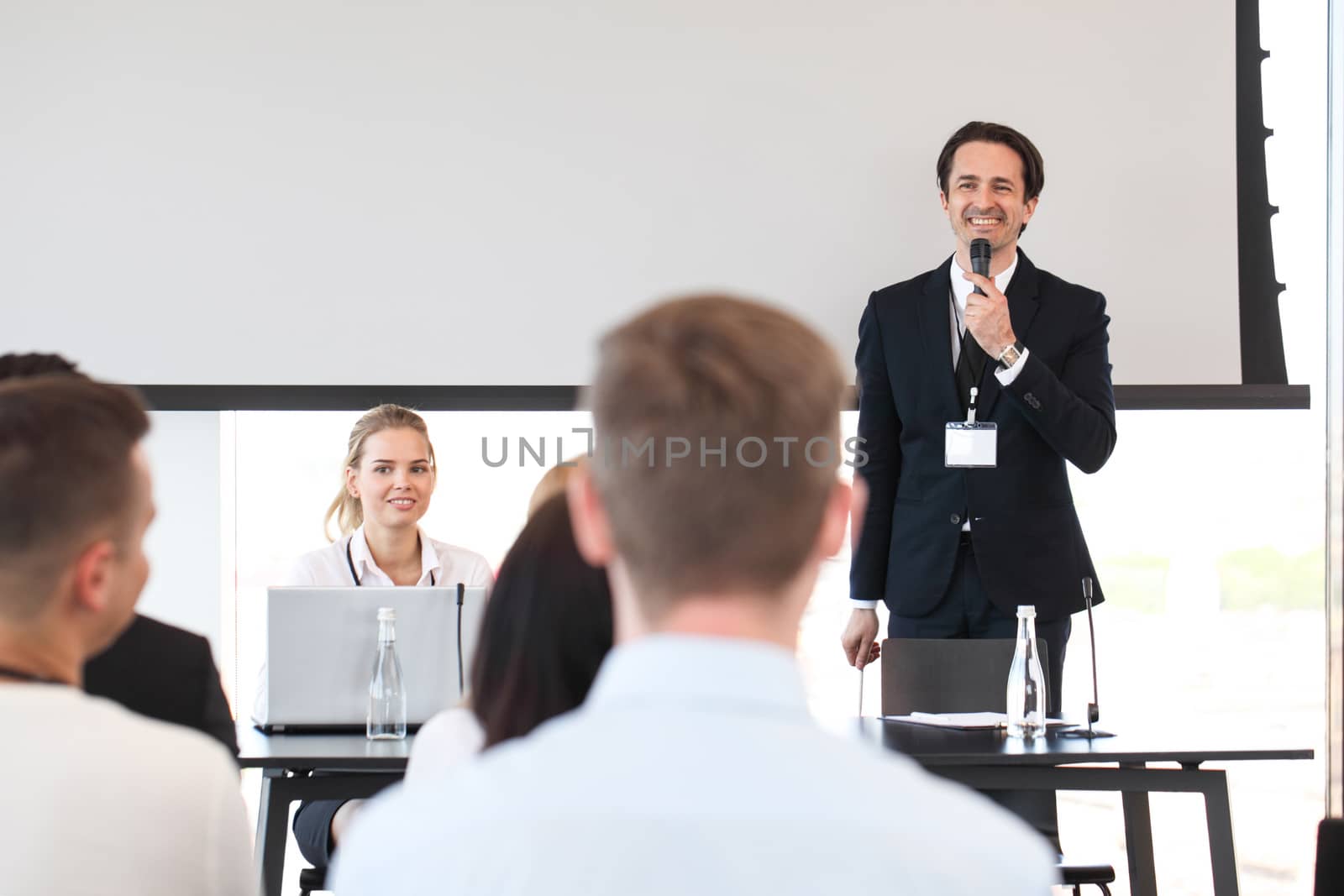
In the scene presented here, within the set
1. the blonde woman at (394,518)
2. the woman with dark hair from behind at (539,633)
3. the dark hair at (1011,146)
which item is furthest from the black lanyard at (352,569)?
the woman with dark hair from behind at (539,633)

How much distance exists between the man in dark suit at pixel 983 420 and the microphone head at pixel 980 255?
4 centimetres

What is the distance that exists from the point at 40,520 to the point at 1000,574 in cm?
235

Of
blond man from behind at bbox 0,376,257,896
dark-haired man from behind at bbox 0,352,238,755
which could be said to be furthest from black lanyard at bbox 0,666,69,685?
dark-haired man from behind at bbox 0,352,238,755

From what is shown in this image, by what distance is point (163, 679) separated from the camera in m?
1.80

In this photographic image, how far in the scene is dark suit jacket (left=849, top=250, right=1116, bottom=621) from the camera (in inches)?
120

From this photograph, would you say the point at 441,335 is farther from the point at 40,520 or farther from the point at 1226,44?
the point at 40,520

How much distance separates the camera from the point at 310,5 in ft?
12.4

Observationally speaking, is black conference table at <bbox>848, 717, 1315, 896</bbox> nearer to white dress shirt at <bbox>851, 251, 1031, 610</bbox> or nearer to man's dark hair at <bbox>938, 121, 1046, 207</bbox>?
white dress shirt at <bbox>851, 251, 1031, 610</bbox>

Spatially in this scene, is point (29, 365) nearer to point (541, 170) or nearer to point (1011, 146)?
point (541, 170)

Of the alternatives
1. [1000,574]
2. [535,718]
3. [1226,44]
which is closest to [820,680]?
[1000,574]

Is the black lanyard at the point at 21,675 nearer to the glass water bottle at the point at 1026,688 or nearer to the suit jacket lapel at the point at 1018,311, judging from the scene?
the glass water bottle at the point at 1026,688

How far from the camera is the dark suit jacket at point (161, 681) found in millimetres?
1797

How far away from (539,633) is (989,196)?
2.34m

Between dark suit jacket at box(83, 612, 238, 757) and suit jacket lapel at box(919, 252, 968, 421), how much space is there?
1.93 meters
